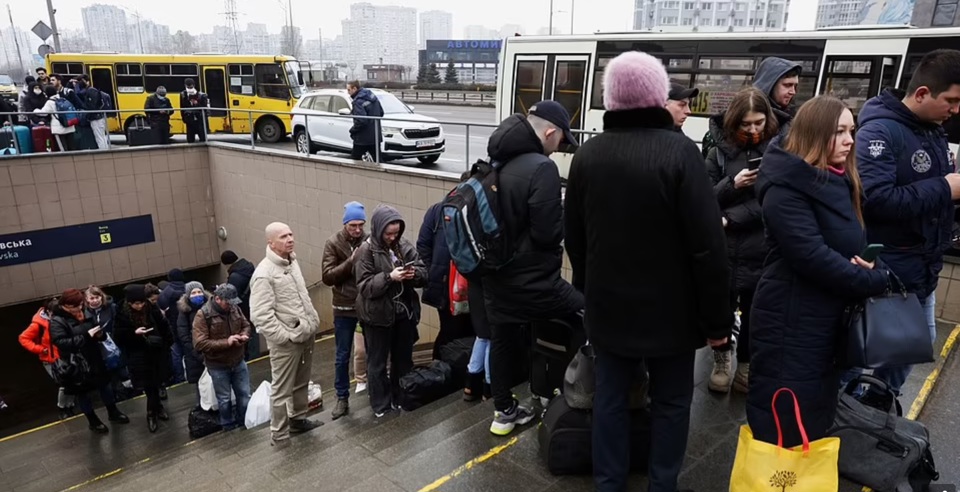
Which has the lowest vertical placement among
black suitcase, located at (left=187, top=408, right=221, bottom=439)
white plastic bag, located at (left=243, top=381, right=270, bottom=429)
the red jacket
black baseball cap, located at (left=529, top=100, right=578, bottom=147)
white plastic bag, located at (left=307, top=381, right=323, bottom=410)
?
black suitcase, located at (left=187, top=408, right=221, bottom=439)

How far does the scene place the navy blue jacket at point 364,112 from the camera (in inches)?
402

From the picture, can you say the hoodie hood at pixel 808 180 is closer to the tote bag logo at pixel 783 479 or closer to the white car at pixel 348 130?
the tote bag logo at pixel 783 479

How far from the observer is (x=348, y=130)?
1238 centimetres

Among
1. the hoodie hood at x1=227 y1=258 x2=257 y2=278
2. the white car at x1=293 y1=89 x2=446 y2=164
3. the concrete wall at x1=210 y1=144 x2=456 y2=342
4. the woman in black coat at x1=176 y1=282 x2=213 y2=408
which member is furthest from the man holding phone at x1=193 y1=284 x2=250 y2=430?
the white car at x1=293 y1=89 x2=446 y2=164

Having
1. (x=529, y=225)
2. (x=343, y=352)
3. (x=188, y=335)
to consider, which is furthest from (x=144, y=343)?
(x=529, y=225)

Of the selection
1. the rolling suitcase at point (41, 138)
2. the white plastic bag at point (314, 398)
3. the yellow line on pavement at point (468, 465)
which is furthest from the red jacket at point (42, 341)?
the rolling suitcase at point (41, 138)

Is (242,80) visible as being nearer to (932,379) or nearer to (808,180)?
(932,379)

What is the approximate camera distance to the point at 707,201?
2.25 m

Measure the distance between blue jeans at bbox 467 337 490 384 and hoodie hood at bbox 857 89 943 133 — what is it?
2672 mm

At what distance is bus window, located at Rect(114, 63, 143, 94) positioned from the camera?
58.1 feet

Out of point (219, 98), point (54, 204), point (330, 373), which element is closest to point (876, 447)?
point (330, 373)

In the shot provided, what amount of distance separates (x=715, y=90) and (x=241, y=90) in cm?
1355

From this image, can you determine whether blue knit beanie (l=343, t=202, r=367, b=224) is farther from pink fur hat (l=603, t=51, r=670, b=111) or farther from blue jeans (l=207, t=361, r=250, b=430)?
pink fur hat (l=603, t=51, r=670, b=111)

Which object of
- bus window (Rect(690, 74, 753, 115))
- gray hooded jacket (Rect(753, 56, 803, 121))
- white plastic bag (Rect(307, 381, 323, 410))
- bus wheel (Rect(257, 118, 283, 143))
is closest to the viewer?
gray hooded jacket (Rect(753, 56, 803, 121))
